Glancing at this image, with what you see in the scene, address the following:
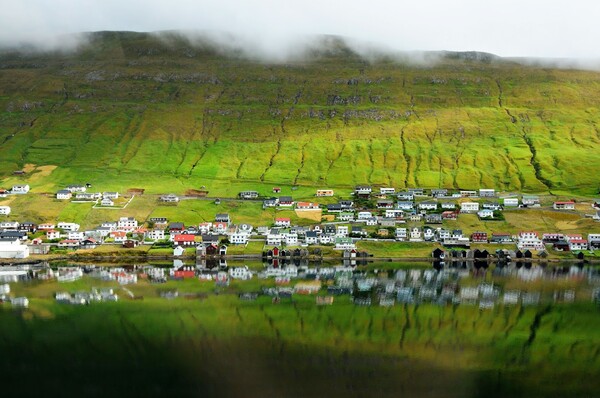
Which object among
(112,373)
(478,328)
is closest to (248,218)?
(478,328)

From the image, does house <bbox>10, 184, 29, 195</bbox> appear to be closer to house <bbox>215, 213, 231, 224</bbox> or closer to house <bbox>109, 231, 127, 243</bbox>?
house <bbox>109, 231, 127, 243</bbox>

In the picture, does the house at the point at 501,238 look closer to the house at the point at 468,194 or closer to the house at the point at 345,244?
the house at the point at 345,244

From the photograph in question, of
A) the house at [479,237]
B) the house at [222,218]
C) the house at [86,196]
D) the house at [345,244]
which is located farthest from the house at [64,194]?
the house at [479,237]

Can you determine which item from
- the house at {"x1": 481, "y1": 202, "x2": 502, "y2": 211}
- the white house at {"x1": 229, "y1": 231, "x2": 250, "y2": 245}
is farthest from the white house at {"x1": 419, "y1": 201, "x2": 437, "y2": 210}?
the white house at {"x1": 229, "y1": 231, "x2": 250, "y2": 245}

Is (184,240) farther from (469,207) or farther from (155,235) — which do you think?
(469,207)

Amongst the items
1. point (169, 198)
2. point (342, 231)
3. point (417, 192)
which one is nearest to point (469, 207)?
point (417, 192)

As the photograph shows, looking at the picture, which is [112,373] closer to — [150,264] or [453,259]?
[150,264]
